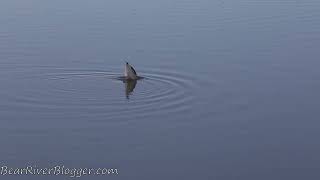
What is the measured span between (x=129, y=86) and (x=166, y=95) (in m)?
1.43

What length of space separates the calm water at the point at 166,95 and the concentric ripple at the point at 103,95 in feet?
0.10

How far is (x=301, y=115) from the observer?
15.7 meters

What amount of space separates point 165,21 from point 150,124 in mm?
13275

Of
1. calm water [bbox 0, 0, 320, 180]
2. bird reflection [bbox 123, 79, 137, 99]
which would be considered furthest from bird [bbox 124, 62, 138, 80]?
calm water [bbox 0, 0, 320, 180]

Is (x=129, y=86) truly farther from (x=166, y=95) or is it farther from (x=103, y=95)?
(x=166, y=95)

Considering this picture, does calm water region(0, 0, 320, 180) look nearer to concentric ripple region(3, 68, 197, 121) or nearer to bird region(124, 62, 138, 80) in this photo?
concentric ripple region(3, 68, 197, 121)

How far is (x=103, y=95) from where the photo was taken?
1739cm

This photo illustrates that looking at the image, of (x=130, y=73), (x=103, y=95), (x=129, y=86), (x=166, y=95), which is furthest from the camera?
(x=130, y=73)

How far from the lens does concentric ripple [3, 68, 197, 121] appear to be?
16062 mm

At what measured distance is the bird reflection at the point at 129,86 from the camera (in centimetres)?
1753

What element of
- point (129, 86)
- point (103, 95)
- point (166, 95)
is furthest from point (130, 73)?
point (166, 95)

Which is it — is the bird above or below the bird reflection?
above

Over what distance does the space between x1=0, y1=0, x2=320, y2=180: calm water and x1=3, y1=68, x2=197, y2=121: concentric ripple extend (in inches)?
1.1

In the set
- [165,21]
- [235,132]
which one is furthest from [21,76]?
[165,21]
